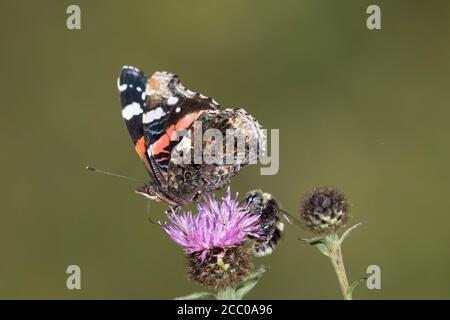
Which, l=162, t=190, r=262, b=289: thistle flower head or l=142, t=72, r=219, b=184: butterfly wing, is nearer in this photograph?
l=162, t=190, r=262, b=289: thistle flower head

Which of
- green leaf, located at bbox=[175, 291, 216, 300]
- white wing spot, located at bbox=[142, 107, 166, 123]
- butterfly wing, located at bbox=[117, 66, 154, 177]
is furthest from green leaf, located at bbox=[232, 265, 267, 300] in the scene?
white wing spot, located at bbox=[142, 107, 166, 123]

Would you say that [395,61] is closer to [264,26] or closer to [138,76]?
[264,26]

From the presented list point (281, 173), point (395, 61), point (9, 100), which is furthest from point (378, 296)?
point (9, 100)

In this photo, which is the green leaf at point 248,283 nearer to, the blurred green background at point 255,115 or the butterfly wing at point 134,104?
the butterfly wing at point 134,104

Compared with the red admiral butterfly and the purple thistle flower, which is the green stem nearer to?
the purple thistle flower

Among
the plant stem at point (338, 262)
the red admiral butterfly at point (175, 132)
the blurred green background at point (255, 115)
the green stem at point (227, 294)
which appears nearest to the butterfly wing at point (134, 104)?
the red admiral butterfly at point (175, 132)

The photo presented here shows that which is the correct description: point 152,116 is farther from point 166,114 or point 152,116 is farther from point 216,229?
point 216,229
